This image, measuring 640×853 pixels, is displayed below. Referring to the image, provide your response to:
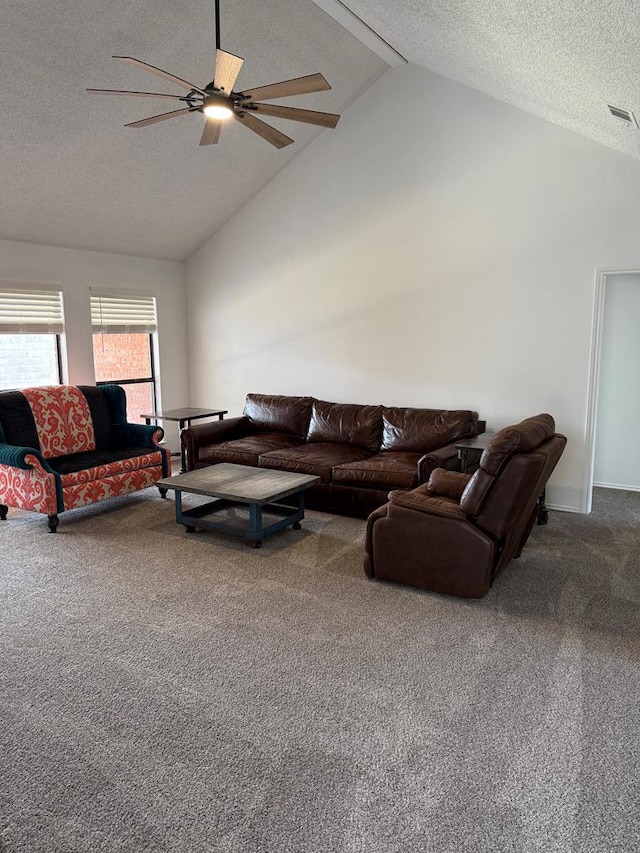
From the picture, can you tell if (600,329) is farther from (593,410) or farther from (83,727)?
(83,727)

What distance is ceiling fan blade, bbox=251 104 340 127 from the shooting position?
3285 millimetres

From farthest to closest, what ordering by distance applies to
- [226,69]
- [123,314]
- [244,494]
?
[123,314], [244,494], [226,69]

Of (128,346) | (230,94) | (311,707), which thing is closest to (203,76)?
(230,94)

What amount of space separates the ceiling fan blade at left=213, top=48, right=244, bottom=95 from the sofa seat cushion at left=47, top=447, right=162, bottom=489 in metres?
3.17

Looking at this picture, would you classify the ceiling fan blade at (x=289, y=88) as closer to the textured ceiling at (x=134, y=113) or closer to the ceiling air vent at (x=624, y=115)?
the textured ceiling at (x=134, y=113)

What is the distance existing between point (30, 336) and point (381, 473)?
3.70 meters

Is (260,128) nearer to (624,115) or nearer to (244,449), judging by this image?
(624,115)

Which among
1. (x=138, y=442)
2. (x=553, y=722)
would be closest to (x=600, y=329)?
(x=553, y=722)

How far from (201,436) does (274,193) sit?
2728 mm

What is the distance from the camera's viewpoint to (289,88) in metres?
3.00

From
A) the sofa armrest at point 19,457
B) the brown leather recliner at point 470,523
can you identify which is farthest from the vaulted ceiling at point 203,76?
the sofa armrest at point 19,457

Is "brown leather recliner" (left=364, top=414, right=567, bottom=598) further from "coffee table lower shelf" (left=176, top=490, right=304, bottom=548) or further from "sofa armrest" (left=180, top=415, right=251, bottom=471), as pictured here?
"sofa armrest" (left=180, top=415, right=251, bottom=471)

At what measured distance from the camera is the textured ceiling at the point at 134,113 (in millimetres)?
3822

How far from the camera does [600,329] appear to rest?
493 centimetres
